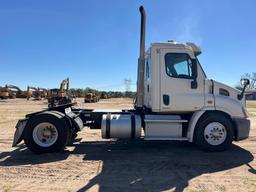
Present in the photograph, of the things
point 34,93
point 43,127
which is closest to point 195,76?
point 43,127

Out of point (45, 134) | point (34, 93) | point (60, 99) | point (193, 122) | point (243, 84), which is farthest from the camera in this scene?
point (34, 93)

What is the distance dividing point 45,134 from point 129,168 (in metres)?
2.97

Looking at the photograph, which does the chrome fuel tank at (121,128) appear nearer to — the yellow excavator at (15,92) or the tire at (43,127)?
the tire at (43,127)

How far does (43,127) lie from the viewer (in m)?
9.22

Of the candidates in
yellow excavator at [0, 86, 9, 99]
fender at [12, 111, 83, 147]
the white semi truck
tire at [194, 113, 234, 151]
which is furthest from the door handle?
yellow excavator at [0, 86, 9, 99]

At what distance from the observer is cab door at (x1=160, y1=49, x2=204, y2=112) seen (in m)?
9.53

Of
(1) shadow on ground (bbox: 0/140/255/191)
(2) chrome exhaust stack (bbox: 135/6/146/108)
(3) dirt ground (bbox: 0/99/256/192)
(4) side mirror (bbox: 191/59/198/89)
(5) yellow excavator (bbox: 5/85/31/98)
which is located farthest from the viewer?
(5) yellow excavator (bbox: 5/85/31/98)

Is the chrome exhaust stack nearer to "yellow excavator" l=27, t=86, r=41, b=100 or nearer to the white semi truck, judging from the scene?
the white semi truck

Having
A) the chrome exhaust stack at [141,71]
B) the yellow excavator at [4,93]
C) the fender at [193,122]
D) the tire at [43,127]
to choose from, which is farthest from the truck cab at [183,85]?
the yellow excavator at [4,93]

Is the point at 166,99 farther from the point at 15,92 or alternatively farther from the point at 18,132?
the point at 15,92

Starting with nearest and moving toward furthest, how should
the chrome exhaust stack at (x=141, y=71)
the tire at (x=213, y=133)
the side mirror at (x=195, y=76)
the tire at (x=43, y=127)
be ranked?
the tire at (x=43, y=127), the tire at (x=213, y=133), the side mirror at (x=195, y=76), the chrome exhaust stack at (x=141, y=71)

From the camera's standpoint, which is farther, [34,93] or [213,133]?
[34,93]

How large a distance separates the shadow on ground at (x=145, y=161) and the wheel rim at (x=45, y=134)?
1.34 feet

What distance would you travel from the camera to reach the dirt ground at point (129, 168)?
618 cm
